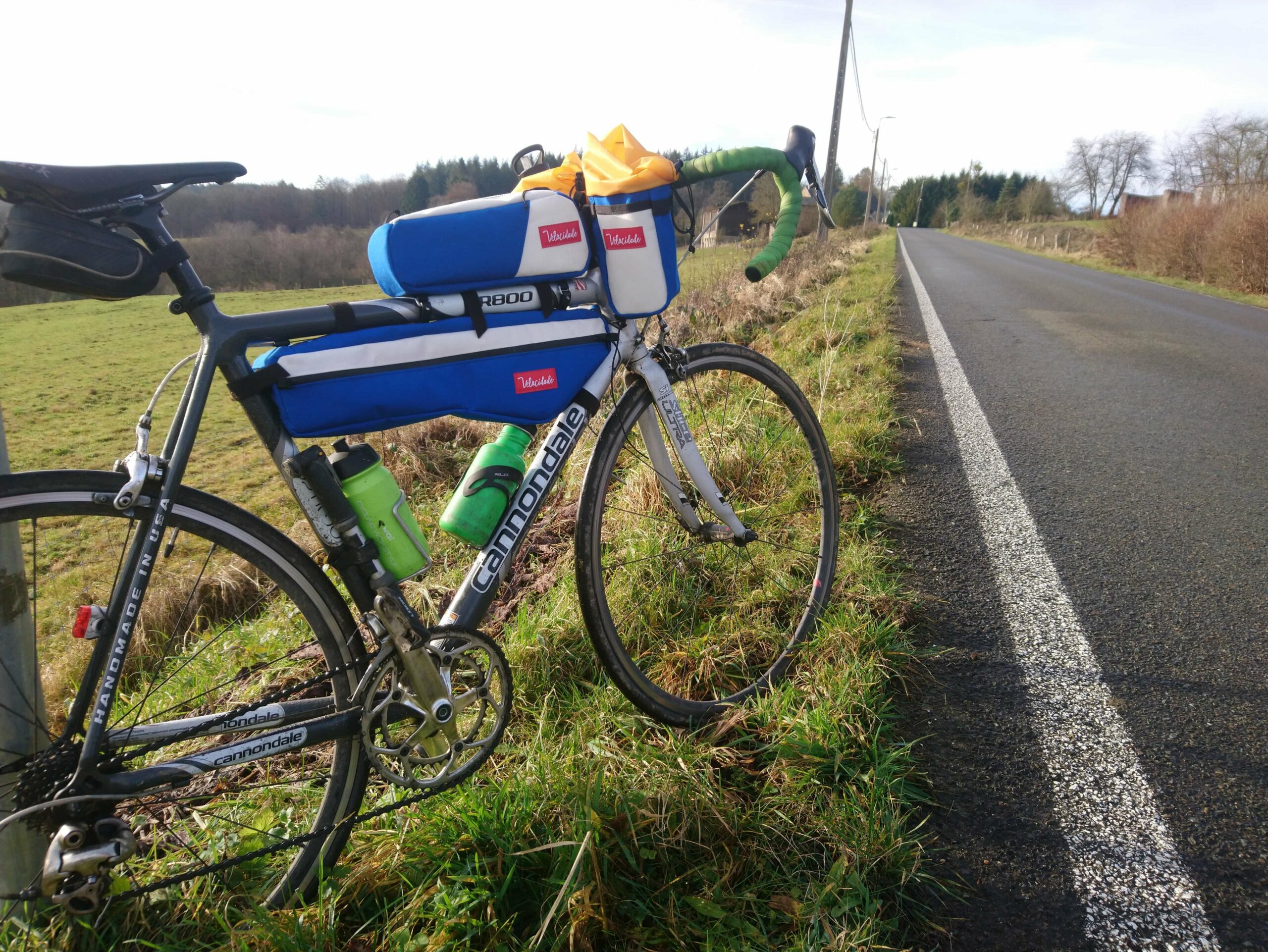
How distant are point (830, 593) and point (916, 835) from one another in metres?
0.93

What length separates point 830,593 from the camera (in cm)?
237

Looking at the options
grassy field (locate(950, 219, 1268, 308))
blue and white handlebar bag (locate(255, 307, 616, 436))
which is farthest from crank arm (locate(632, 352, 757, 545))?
grassy field (locate(950, 219, 1268, 308))

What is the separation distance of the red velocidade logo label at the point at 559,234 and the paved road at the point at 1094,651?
5.28 feet

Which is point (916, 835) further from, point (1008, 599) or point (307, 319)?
point (307, 319)

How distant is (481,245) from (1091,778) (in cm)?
198

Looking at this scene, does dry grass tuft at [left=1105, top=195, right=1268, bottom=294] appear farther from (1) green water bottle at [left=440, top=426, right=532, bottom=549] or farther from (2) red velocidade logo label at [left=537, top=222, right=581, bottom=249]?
(1) green water bottle at [left=440, top=426, right=532, bottom=549]

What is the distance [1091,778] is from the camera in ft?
5.44

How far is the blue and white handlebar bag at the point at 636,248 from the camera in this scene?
1742 millimetres

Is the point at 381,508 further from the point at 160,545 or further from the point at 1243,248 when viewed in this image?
the point at 1243,248

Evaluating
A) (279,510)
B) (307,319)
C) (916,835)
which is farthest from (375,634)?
(279,510)

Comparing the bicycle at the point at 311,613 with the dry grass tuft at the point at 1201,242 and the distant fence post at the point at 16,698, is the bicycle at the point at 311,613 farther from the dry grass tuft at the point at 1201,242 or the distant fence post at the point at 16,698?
the dry grass tuft at the point at 1201,242

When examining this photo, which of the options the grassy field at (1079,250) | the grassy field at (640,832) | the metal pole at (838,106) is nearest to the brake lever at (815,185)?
the grassy field at (640,832)

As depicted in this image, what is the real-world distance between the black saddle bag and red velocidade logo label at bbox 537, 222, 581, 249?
829 mm

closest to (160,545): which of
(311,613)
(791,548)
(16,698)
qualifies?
(311,613)
